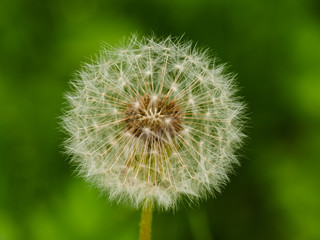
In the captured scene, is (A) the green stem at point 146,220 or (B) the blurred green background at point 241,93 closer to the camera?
(A) the green stem at point 146,220

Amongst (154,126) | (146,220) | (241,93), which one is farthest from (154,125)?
(241,93)

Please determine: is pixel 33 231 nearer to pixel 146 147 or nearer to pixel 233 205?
pixel 146 147

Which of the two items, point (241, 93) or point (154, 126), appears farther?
point (241, 93)

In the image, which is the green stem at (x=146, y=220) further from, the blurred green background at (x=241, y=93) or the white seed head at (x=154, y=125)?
the blurred green background at (x=241, y=93)

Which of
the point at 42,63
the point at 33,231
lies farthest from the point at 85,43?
the point at 33,231

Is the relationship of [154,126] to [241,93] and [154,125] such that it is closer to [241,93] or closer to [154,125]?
[154,125]

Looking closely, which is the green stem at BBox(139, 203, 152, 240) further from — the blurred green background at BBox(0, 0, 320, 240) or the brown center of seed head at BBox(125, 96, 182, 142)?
the blurred green background at BBox(0, 0, 320, 240)

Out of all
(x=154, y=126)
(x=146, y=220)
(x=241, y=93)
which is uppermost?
(x=241, y=93)

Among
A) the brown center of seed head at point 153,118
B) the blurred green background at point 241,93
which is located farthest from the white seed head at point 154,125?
the blurred green background at point 241,93
